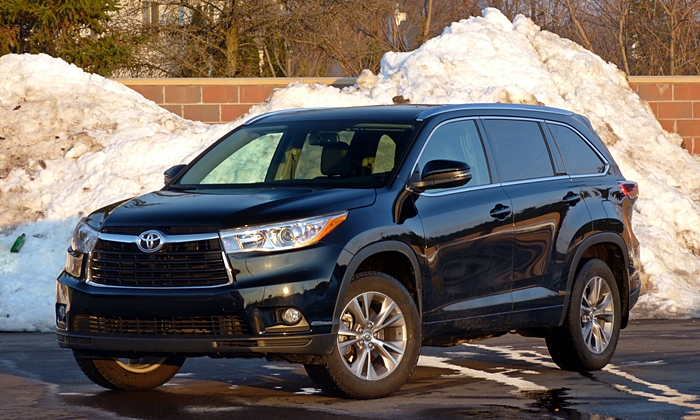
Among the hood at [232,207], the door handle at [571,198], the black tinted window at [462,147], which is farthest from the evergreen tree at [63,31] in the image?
the hood at [232,207]

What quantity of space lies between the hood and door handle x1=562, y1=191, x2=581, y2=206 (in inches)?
79.4

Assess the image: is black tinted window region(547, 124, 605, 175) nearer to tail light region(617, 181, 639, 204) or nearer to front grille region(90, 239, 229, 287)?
tail light region(617, 181, 639, 204)

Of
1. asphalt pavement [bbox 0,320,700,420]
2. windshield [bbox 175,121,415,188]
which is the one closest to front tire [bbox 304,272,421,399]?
asphalt pavement [bbox 0,320,700,420]

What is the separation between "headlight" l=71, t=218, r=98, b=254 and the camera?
7.46 metres

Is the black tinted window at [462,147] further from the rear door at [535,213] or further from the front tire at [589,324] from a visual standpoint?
the front tire at [589,324]

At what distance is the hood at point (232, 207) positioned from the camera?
709 cm

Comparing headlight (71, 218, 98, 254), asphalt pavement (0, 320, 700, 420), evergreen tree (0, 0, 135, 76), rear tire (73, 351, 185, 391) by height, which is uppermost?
evergreen tree (0, 0, 135, 76)

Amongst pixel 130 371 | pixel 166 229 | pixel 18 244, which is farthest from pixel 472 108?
pixel 18 244

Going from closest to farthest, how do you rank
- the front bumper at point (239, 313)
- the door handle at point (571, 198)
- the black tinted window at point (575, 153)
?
the front bumper at point (239, 313), the door handle at point (571, 198), the black tinted window at point (575, 153)

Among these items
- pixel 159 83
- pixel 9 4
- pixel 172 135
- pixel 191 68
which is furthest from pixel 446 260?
pixel 191 68

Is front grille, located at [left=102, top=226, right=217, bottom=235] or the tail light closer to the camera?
front grille, located at [left=102, top=226, right=217, bottom=235]

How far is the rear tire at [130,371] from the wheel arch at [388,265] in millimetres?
1450

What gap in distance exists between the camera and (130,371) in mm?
8117

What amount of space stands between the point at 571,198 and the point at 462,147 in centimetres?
110
